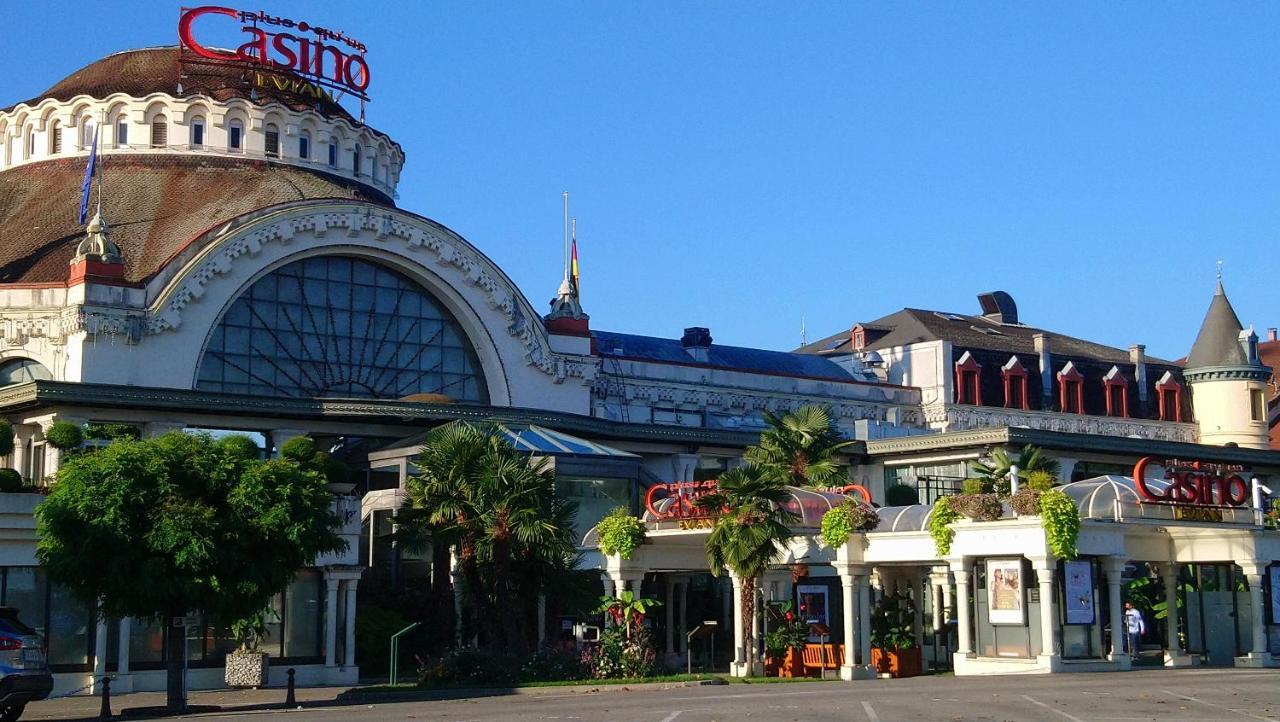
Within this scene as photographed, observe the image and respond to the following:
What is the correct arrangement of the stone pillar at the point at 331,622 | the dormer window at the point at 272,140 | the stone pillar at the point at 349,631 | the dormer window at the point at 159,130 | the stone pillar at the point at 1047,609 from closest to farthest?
1. the stone pillar at the point at 1047,609
2. the stone pillar at the point at 331,622
3. the stone pillar at the point at 349,631
4. the dormer window at the point at 159,130
5. the dormer window at the point at 272,140

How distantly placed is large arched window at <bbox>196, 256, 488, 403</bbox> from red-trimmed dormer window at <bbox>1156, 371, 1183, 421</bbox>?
147 feet

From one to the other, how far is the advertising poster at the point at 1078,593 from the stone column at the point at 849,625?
572cm

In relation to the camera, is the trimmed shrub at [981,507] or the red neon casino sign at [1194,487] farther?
the red neon casino sign at [1194,487]

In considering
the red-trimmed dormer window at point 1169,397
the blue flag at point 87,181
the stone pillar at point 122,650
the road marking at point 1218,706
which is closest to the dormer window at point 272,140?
the blue flag at point 87,181

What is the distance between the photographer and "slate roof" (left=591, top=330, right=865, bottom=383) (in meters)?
79.3

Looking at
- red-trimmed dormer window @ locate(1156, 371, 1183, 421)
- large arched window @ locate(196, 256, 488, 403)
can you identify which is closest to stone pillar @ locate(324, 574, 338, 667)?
→ large arched window @ locate(196, 256, 488, 403)

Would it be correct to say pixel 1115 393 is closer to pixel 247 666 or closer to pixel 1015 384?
pixel 1015 384

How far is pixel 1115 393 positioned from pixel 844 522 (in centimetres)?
5176

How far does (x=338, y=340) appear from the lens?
64625 millimetres

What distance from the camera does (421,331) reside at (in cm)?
6738

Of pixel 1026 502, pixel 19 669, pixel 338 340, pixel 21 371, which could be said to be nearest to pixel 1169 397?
pixel 338 340

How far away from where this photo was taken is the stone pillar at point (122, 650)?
4356 centimetres

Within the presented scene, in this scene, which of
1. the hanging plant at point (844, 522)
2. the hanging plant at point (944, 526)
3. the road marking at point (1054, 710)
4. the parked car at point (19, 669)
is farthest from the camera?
the hanging plant at point (844, 522)

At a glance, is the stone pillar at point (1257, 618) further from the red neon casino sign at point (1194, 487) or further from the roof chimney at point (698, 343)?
the roof chimney at point (698, 343)
